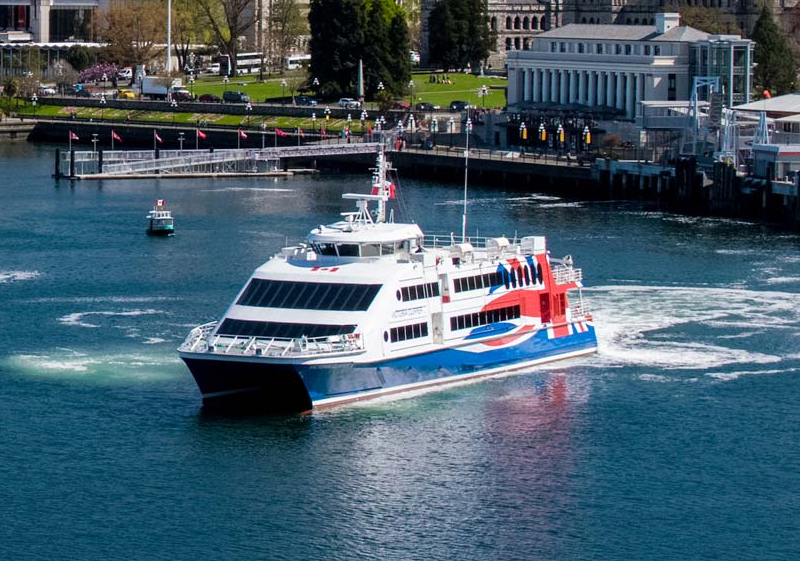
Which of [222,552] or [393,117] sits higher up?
[393,117]

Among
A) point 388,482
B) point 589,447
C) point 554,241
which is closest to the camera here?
point 388,482

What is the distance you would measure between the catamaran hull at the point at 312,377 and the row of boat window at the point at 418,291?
181 cm

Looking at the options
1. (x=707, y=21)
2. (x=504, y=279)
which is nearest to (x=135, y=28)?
(x=707, y=21)

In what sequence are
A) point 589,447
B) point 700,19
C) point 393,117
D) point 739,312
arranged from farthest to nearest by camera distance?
point 700,19 < point 393,117 < point 739,312 < point 589,447

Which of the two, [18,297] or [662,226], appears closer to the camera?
[18,297]

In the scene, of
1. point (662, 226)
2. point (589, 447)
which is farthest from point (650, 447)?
point (662, 226)

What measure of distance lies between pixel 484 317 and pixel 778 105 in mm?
73665

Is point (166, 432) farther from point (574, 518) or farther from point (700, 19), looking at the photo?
point (700, 19)

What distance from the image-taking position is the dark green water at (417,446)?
167ft

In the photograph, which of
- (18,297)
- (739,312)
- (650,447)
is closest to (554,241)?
(739,312)

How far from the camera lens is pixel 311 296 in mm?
60969

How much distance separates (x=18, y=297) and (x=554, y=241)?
2990 cm

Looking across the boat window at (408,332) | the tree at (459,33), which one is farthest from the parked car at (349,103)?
the boat window at (408,332)

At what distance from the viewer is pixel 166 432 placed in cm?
5859
